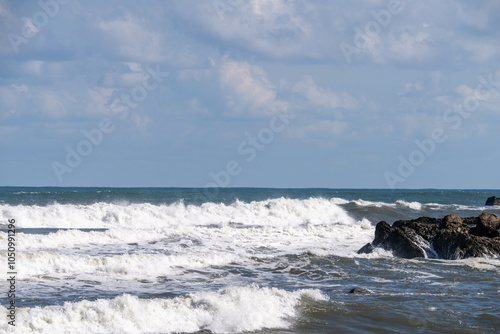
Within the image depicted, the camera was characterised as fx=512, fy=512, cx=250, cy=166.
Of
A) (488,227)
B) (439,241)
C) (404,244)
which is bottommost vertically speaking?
(404,244)

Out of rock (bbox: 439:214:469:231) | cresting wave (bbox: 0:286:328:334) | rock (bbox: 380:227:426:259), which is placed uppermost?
rock (bbox: 439:214:469:231)

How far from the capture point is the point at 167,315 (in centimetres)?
995

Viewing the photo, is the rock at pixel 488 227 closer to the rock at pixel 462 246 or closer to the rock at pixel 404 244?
the rock at pixel 462 246

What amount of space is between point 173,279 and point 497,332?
8014mm

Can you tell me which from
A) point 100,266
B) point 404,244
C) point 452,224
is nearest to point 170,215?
point 452,224

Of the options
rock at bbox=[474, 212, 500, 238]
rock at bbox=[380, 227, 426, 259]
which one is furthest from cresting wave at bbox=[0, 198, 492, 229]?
rock at bbox=[474, 212, 500, 238]

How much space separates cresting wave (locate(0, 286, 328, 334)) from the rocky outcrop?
8.56 meters

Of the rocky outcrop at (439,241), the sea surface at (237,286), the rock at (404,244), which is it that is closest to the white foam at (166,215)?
the sea surface at (237,286)

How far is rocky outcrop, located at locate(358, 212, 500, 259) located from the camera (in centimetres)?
1803

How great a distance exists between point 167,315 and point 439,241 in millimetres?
12201

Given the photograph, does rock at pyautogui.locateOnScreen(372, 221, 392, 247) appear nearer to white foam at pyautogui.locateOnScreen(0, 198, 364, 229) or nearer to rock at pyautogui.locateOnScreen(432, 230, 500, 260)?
rock at pyautogui.locateOnScreen(432, 230, 500, 260)

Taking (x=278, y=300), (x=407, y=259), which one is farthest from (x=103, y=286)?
(x=407, y=259)

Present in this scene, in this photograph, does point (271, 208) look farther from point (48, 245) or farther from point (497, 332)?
point (497, 332)

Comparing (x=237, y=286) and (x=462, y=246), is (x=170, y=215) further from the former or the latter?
(x=237, y=286)
